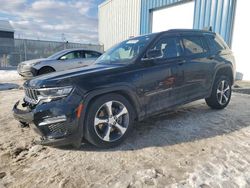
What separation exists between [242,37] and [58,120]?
9219mm

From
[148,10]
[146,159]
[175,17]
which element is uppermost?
[148,10]

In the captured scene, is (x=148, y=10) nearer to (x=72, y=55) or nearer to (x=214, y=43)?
(x=72, y=55)

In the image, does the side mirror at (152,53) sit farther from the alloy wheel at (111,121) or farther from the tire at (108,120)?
the alloy wheel at (111,121)

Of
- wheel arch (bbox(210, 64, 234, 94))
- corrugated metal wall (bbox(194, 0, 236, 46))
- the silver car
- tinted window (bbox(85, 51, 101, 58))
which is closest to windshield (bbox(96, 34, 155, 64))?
wheel arch (bbox(210, 64, 234, 94))

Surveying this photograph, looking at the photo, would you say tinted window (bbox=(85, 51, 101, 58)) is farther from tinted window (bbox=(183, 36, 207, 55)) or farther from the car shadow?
tinted window (bbox=(183, 36, 207, 55))

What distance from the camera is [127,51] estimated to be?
14.0 ft

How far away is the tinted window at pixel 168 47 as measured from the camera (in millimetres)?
4055

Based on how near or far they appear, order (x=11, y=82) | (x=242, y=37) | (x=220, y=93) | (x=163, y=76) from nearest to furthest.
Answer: (x=163, y=76)
(x=220, y=93)
(x=242, y=37)
(x=11, y=82)

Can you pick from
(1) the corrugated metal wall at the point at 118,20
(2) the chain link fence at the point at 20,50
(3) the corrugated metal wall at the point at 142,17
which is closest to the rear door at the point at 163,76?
(3) the corrugated metal wall at the point at 142,17

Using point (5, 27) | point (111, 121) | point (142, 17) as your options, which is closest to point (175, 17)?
point (142, 17)

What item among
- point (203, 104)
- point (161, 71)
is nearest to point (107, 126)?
point (161, 71)

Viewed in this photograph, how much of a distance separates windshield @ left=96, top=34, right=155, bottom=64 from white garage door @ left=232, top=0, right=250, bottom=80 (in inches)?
274

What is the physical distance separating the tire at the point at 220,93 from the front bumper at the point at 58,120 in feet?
11.1

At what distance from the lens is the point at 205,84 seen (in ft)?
15.6
